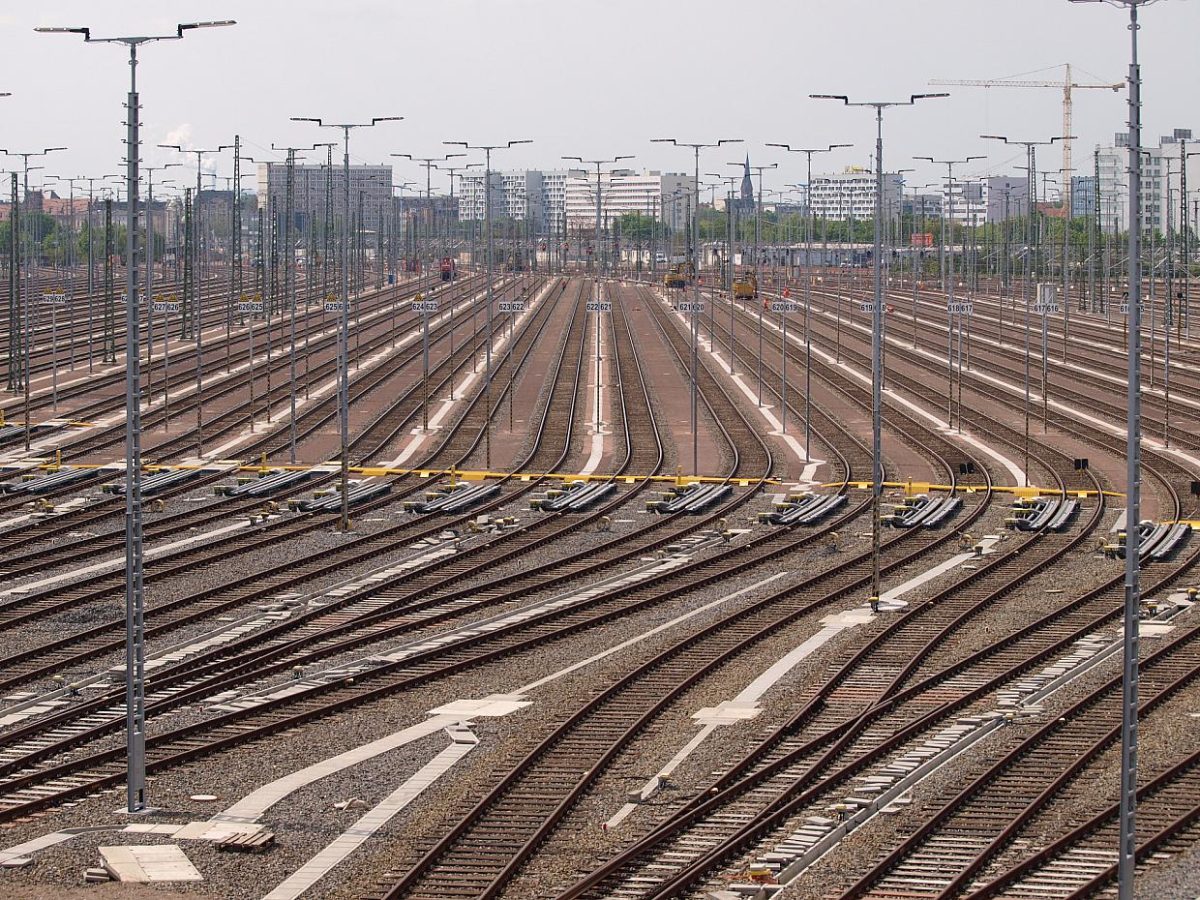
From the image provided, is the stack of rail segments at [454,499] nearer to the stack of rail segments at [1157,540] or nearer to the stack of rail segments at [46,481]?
the stack of rail segments at [46,481]

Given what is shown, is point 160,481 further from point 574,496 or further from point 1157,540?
point 1157,540

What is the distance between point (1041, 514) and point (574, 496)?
→ 30.0 feet

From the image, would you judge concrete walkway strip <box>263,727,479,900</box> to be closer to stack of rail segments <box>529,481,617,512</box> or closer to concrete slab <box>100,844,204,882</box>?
concrete slab <box>100,844,204,882</box>

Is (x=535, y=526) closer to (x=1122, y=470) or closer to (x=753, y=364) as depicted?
(x=1122, y=470)

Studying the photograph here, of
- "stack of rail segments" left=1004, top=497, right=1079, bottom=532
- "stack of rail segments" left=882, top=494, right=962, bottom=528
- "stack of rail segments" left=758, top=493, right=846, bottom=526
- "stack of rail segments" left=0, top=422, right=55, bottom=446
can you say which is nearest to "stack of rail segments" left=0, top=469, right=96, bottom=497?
"stack of rail segments" left=0, top=422, right=55, bottom=446

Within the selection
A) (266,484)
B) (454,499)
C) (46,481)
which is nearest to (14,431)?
(46,481)

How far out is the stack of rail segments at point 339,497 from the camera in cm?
3656

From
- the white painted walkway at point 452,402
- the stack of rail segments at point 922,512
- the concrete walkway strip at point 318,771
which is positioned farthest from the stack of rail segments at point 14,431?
the concrete walkway strip at point 318,771

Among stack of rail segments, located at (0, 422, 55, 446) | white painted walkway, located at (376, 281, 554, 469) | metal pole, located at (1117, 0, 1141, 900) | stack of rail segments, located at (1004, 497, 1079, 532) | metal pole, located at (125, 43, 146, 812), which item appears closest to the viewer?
metal pole, located at (1117, 0, 1141, 900)

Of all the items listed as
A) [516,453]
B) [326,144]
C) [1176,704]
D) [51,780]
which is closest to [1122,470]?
[516,453]

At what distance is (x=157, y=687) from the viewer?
22.1 metres

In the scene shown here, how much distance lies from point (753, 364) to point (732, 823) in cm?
5729

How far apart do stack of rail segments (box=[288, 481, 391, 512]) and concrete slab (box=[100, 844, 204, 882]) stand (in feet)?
63.7

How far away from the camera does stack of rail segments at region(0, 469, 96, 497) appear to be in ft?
129
